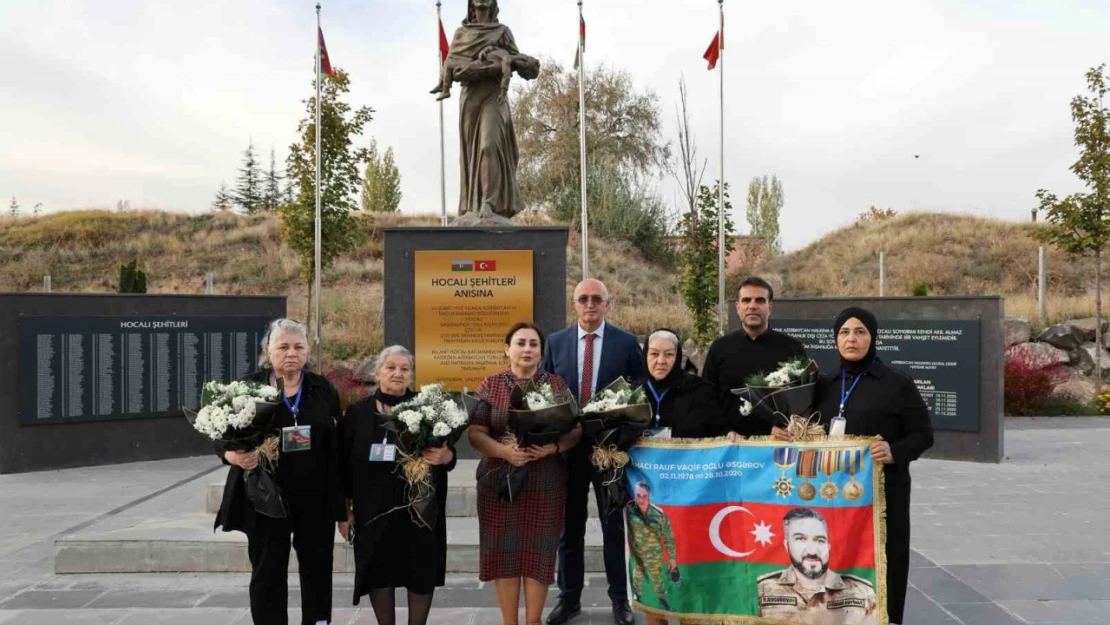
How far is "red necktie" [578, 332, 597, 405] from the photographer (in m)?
5.21

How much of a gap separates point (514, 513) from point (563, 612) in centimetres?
91

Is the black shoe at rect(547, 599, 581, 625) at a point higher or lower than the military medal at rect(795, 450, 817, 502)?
lower

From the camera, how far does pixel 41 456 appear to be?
10172 millimetres

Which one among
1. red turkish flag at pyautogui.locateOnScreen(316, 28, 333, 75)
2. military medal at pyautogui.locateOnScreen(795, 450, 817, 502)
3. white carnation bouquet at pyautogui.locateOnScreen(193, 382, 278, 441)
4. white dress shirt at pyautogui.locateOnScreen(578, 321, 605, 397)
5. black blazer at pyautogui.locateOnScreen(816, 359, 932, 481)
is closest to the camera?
white carnation bouquet at pyautogui.locateOnScreen(193, 382, 278, 441)

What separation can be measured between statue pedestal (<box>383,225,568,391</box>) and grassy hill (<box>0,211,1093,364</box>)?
45.0 feet

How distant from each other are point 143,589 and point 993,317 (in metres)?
9.63

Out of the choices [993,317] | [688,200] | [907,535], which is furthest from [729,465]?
[688,200]

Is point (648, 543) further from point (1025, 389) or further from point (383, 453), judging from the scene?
point (1025, 389)

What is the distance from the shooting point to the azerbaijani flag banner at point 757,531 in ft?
13.7

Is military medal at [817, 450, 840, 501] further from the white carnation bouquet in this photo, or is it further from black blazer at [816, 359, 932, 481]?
the white carnation bouquet

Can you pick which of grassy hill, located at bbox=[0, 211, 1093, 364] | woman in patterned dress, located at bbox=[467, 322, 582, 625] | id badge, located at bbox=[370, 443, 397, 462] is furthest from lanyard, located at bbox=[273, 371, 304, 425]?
grassy hill, located at bbox=[0, 211, 1093, 364]

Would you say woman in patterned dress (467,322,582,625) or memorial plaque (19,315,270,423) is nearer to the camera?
woman in patterned dress (467,322,582,625)

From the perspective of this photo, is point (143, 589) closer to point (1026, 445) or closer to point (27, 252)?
point (1026, 445)

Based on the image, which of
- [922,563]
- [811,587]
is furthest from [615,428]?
[922,563]
